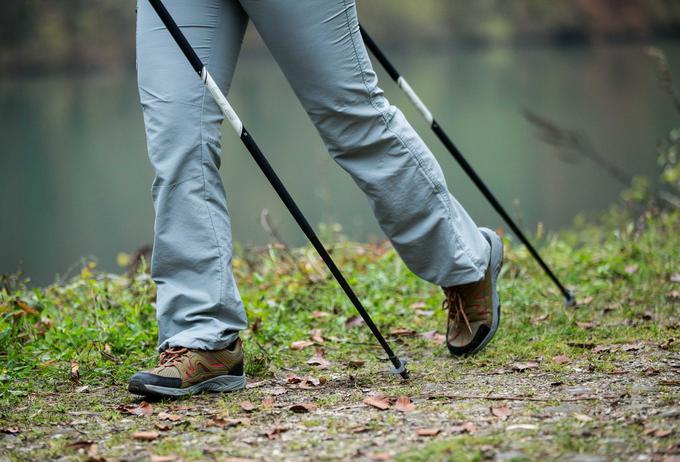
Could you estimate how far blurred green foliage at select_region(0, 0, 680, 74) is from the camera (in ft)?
70.7

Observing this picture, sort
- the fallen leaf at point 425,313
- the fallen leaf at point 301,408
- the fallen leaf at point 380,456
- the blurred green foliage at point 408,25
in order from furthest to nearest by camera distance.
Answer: the blurred green foliage at point 408,25 < the fallen leaf at point 425,313 < the fallen leaf at point 301,408 < the fallen leaf at point 380,456

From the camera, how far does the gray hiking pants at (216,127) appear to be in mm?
1971

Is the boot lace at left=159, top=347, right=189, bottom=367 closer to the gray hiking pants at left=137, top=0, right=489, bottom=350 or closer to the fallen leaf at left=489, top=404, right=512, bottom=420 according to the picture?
the gray hiking pants at left=137, top=0, right=489, bottom=350

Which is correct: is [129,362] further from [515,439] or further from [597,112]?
[597,112]

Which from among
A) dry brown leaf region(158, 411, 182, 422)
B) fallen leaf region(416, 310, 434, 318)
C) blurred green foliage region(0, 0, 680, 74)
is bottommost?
blurred green foliage region(0, 0, 680, 74)

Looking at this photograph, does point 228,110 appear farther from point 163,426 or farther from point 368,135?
point 163,426

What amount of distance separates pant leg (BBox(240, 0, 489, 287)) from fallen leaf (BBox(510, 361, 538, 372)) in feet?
0.71

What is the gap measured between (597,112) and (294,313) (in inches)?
495

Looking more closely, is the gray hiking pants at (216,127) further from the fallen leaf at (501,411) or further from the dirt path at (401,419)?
the fallen leaf at (501,411)

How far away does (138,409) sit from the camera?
1.86m

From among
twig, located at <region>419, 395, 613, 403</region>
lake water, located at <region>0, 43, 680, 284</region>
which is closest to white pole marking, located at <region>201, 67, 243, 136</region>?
twig, located at <region>419, 395, 613, 403</region>

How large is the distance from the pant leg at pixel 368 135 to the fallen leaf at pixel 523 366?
0.22 meters

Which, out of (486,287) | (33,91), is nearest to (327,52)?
(486,287)

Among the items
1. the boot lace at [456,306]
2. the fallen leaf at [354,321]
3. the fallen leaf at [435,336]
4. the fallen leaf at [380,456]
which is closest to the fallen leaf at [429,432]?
the fallen leaf at [380,456]
